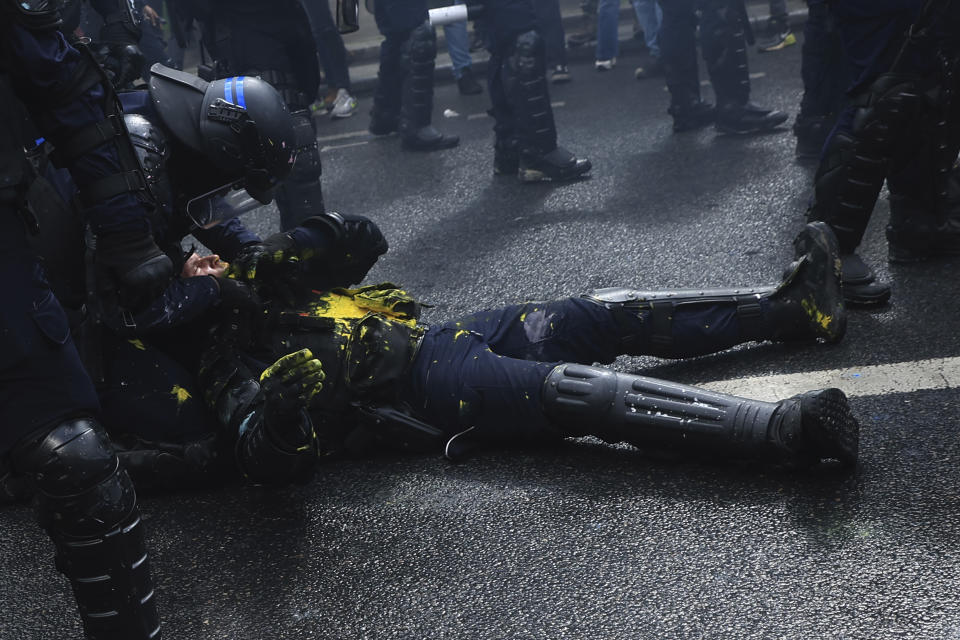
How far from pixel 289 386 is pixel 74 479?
1.75 ft

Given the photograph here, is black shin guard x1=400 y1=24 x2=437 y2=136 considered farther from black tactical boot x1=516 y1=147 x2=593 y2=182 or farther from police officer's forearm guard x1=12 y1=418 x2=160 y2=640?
police officer's forearm guard x1=12 y1=418 x2=160 y2=640

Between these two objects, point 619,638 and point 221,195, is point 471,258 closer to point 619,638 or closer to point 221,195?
point 221,195

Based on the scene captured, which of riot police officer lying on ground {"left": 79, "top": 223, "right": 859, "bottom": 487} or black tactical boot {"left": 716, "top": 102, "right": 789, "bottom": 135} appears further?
black tactical boot {"left": 716, "top": 102, "right": 789, "bottom": 135}

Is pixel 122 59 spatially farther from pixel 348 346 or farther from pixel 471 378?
pixel 471 378

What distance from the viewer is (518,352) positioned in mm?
3195

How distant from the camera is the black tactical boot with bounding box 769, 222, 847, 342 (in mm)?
3225

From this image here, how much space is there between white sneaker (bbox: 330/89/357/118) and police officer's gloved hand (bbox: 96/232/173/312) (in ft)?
20.3

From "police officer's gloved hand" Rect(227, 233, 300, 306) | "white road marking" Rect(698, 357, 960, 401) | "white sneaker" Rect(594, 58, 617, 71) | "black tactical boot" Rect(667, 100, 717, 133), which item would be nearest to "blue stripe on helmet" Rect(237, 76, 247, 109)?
"police officer's gloved hand" Rect(227, 233, 300, 306)

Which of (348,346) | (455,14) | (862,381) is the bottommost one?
(862,381)

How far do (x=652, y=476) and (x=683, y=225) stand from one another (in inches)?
89.9

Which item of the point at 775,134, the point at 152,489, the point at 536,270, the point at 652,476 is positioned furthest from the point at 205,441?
the point at 775,134

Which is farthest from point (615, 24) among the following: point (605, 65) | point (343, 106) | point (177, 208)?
point (177, 208)

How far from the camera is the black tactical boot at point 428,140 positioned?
704 cm

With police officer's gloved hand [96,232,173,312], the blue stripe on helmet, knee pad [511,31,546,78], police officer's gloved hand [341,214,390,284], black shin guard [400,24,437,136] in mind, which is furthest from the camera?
black shin guard [400,24,437,136]
